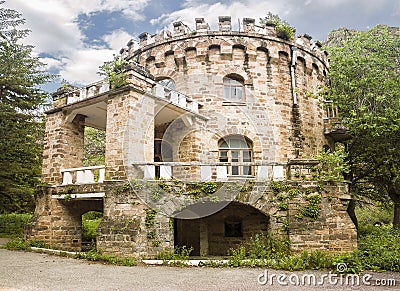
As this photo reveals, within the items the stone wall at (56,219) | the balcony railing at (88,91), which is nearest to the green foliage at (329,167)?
the stone wall at (56,219)

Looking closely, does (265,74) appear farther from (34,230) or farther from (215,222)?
(34,230)

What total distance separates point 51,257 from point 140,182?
356 cm

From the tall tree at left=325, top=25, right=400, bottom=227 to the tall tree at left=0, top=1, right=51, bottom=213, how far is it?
46.6 ft

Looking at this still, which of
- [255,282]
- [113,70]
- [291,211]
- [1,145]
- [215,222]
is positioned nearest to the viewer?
[255,282]

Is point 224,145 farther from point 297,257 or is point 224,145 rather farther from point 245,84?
point 297,257

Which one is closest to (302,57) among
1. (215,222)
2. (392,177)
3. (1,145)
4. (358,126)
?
(358,126)

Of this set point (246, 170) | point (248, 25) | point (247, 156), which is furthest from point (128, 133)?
point (248, 25)

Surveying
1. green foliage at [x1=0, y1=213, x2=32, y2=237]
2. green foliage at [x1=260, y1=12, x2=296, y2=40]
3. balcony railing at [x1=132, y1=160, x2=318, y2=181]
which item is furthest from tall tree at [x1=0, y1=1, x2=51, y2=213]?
green foliage at [x1=260, y1=12, x2=296, y2=40]

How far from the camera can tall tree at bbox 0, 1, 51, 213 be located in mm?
16719

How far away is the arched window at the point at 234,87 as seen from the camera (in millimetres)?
15000

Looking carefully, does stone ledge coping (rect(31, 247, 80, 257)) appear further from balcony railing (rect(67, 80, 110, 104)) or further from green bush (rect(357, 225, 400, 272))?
green bush (rect(357, 225, 400, 272))

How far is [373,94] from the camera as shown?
44.3ft

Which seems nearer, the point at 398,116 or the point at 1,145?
the point at 398,116

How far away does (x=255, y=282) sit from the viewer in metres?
7.65
